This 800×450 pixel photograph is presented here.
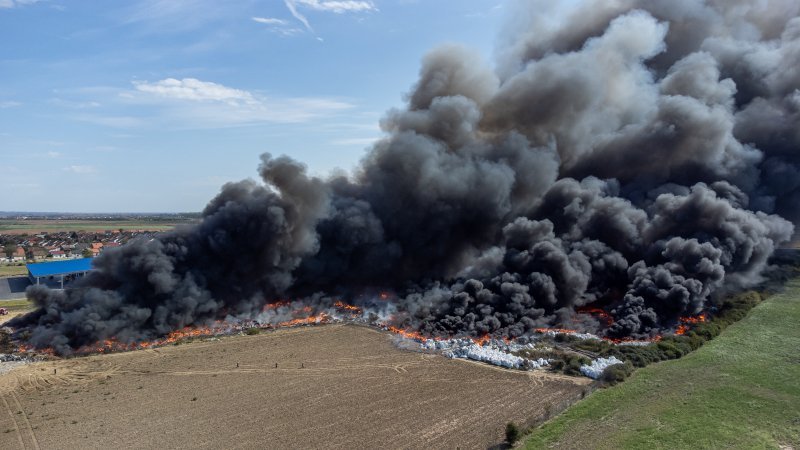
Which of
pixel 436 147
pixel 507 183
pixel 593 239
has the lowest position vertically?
pixel 593 239

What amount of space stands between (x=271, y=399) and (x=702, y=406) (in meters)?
22.5

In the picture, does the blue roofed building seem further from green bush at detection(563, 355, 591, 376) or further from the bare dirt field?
green bush at detection(563, 355, 591, 376)

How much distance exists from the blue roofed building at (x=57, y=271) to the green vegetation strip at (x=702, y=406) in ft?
204

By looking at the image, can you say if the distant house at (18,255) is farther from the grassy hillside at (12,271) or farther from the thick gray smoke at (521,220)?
the thick gray smoke at (521,220)

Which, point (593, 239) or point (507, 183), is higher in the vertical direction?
point (507, 183)

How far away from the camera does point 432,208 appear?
6016 centimetres

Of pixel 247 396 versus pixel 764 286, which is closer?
pixel 247 396

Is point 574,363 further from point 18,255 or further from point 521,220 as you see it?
point 18,255

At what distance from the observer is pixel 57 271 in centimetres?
6750

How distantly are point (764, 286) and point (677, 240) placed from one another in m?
10.6

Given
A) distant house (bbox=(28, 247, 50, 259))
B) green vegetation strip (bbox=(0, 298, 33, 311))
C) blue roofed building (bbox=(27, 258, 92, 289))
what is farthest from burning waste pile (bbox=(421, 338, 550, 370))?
distant house (bbox=(28, 247, 50, 259))

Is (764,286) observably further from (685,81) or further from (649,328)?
(685,81)

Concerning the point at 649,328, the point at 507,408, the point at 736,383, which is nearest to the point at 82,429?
the point at 507,408

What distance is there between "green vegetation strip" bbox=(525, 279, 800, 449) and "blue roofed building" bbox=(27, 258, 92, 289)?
62246 mm
